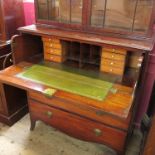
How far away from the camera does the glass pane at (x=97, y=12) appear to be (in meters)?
1.31

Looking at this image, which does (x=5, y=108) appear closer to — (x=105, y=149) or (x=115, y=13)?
(x=105, y=149)

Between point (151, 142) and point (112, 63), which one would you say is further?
point (112, 63)

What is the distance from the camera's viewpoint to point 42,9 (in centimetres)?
155

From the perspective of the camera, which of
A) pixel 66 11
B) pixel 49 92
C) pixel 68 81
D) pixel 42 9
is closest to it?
pixel 49 92

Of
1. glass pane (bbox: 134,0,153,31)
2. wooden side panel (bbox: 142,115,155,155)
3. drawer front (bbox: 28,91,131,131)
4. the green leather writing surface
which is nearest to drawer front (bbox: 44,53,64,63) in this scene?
the green leather writing surface

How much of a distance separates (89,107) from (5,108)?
103cm

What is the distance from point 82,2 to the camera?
1348mm

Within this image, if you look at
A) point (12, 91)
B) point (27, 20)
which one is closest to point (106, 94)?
point (12, 91)

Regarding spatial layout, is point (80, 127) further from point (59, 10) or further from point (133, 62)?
point (59, 10)

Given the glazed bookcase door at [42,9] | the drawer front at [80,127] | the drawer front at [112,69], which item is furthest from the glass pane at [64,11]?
the drawer front at [80,127]

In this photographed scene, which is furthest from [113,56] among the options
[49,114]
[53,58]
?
[49,114]

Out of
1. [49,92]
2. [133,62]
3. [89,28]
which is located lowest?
[49,92]

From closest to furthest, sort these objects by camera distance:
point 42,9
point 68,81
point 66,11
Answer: point 68,81
point 66,11
point 42,9

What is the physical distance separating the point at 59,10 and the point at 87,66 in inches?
21.0
